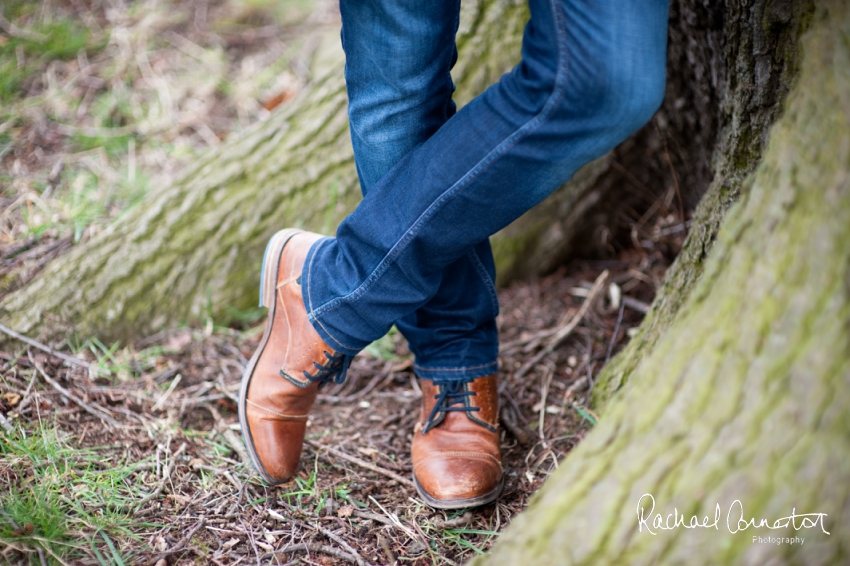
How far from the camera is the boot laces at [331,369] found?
4.33 ft

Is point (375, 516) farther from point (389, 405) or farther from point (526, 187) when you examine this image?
point (526, 187)

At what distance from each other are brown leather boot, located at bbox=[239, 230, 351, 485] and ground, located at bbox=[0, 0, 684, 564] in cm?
8

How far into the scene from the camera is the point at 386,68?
1.11m

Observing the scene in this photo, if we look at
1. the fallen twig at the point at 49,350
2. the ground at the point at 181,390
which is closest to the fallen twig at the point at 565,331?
the ground at the point at 181,390

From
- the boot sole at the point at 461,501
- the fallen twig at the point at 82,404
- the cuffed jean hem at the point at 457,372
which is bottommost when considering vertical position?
the fallen twig at the point at 82,404

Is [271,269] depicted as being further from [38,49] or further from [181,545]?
[38,49]

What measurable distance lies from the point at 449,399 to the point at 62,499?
2.69ft

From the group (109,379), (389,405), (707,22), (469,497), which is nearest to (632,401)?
(469,497)

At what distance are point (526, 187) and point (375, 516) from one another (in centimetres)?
74

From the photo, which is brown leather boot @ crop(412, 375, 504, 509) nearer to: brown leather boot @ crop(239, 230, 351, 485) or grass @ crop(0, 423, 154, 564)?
brown leather boot @ crop(239, 230, 351, 485)

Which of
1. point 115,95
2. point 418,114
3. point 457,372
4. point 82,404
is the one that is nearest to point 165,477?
point 82,404

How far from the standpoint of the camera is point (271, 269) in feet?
4.68

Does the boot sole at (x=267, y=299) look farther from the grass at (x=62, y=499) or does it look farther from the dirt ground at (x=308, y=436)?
the grass at (x=62, y=499)

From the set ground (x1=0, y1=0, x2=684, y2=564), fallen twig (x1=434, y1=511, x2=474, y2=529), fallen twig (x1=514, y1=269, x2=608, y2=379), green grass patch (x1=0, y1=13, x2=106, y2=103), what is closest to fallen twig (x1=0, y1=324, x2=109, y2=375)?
ground (x1=0, y1=0, x2=684, y2=564)
